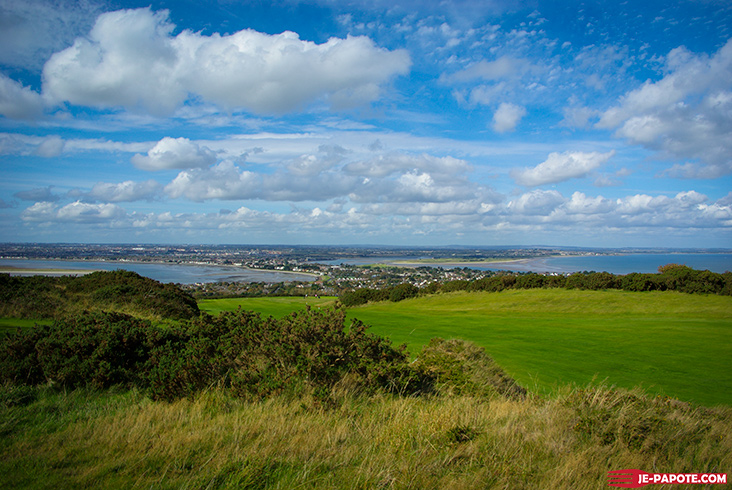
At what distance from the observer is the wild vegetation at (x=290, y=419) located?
3350mm

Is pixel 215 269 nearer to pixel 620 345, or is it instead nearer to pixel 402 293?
pixel 402 293

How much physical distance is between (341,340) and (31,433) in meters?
3.59

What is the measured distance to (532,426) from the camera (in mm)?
4566

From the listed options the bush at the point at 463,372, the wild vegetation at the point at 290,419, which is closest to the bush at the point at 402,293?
the bush at the point at 463,372

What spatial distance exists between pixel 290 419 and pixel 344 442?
0.71m

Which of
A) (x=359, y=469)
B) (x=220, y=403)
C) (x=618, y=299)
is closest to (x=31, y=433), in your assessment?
(x=220, y=403)

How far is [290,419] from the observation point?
4.34 metres

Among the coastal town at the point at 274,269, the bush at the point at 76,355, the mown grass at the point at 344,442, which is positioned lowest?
the coastal town at the point at 274,269

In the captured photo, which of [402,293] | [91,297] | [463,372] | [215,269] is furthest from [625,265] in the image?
[91,297]

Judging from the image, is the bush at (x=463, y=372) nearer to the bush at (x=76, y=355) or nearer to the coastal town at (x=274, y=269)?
the bush at (x=76, y=355)

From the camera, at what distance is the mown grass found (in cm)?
325

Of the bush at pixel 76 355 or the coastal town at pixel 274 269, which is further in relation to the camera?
the coastal town at pixel 274 269

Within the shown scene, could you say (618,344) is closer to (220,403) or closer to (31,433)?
(220,403)

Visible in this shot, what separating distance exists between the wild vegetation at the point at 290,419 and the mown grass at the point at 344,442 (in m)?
0.02
